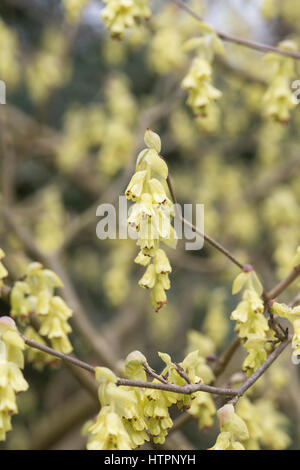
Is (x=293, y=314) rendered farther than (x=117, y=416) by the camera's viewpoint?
Yes

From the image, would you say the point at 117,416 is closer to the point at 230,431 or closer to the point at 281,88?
the point at 230,431

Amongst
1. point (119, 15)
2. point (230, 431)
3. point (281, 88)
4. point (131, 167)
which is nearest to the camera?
point (230, 431)

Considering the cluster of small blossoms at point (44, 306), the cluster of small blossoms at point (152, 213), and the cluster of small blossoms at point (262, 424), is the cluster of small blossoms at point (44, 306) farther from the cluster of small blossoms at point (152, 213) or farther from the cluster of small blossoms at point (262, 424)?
the cluster of small blossoms at point (262, 424)

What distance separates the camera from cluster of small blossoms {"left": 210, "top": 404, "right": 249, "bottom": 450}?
1.18 m

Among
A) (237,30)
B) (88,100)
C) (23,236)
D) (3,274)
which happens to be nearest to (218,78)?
(237,30)

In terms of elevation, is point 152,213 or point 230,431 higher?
point 152,213

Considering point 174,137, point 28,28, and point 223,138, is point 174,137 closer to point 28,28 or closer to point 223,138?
point 223,138

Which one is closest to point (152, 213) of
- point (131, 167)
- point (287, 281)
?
point (287, 281)

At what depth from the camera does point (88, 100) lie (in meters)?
5.01

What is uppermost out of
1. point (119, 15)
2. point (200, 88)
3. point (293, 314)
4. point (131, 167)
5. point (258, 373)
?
point (131, 167)

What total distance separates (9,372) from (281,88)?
1.22 m

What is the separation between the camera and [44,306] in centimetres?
154

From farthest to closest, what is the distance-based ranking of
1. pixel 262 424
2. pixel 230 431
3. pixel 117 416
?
pixel 262 424, pixel 230 431, pixel 117 416
